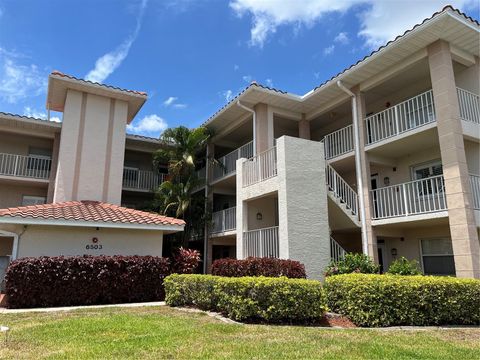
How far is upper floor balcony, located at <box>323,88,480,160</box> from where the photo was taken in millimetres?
12742

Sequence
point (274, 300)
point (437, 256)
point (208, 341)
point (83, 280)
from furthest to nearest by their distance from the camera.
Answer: point (437, 256) → point (83, 280) → point (274, 300) → point (208, 341)

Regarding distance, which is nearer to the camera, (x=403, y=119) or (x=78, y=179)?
(x=403, y=119)

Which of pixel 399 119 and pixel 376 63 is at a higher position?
pixel 376 63

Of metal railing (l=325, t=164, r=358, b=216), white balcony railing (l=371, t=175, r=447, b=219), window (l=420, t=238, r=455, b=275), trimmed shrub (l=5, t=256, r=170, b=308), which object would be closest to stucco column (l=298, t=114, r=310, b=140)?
metal railing (l=325, t=164, r=358, b=216)

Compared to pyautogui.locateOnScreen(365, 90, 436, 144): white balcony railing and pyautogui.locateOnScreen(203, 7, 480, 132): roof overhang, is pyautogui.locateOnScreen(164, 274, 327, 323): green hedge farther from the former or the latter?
pyautogui.locateOnScreen(203, 7, 480, 132): roof overhang

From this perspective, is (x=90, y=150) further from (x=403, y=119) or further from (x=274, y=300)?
(x=403, y=119)

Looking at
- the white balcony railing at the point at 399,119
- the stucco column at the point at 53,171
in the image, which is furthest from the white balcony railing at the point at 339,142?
the stucco column at the point at 53,171

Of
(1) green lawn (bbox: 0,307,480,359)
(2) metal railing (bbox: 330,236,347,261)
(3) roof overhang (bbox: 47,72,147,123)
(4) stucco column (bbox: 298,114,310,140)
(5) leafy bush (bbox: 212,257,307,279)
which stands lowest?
(1) green lawn (bbox: 0,307,480,359)

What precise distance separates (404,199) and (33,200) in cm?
1827

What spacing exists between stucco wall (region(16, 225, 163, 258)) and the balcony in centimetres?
716

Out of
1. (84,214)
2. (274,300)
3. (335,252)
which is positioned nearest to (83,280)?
(84,214)

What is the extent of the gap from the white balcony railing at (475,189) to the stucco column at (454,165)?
0.53m

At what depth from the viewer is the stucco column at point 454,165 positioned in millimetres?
10789

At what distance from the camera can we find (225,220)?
61.6ft
